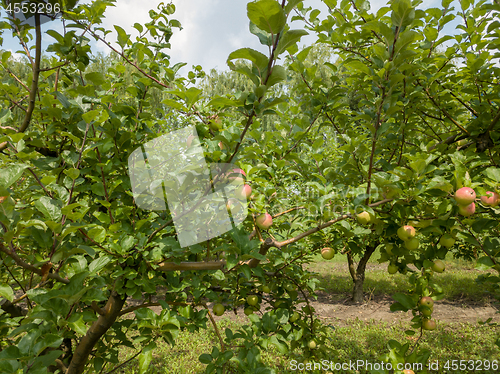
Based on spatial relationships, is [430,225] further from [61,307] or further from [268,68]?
[61,307]

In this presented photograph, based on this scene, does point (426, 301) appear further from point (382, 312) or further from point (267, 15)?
point (382, 312)

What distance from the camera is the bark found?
1398 millimetres

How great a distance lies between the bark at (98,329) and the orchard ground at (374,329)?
1113 millimetres

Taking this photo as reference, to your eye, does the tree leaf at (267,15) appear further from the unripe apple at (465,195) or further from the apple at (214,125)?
the unripe apple at (465,195)

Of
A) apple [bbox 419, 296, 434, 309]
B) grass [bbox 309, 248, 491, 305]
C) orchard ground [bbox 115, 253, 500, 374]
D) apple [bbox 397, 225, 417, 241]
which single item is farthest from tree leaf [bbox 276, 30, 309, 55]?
grass [bbox 309, 248, 491, 305]

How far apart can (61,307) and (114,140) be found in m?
0.67

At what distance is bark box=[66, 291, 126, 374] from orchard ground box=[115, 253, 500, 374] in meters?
1.11

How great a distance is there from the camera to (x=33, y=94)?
3.79 feet

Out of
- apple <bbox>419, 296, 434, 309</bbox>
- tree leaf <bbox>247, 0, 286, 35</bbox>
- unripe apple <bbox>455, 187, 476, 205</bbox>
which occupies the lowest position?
apple <bbox>419, 296, 434, 309</bbox>

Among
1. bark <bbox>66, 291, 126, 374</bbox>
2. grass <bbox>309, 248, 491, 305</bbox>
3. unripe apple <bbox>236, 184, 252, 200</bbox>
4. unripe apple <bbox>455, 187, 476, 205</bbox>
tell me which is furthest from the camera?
grass <bbox>309, 248, 491, 305</bbox>

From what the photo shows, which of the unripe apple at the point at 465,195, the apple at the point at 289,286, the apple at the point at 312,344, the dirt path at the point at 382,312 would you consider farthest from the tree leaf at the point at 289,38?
the dirt path at the point at 382,312

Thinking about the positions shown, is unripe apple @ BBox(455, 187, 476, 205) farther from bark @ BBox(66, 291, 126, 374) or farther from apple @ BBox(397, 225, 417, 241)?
bark @ BBox(66, 291, 126, 374)

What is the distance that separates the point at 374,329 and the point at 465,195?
14.3ft

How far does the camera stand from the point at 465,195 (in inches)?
39.7
